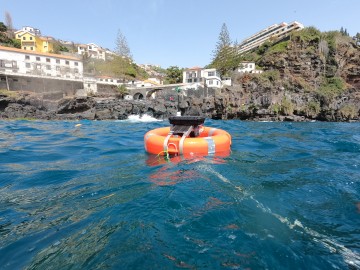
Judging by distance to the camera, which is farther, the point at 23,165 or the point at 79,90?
the point at 79,90

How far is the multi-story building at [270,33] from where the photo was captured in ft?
196

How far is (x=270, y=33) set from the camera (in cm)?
6875

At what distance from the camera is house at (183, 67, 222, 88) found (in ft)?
114

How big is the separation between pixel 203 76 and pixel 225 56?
25.7ft

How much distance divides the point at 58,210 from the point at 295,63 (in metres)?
43.1

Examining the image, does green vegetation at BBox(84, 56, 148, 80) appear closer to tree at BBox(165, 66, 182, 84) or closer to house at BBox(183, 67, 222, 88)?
tree at BBox(165, 66, 182, 84)

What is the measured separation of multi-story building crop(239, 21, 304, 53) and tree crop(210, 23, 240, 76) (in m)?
21.2

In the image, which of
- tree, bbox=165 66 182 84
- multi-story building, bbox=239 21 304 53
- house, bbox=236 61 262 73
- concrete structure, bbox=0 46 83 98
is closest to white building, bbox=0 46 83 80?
concrete structure, bbox=0 46 83 98

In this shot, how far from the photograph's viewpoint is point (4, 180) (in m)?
3.93

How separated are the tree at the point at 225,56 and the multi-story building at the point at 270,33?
21.2 meters

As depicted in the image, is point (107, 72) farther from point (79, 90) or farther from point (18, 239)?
point (18, 239)

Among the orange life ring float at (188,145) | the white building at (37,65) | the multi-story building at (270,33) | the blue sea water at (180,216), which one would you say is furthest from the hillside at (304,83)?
the white building at (37,65)

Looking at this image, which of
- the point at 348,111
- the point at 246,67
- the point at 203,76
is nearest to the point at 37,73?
the point at 203,76

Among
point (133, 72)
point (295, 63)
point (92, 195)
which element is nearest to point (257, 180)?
point (92, 195)
